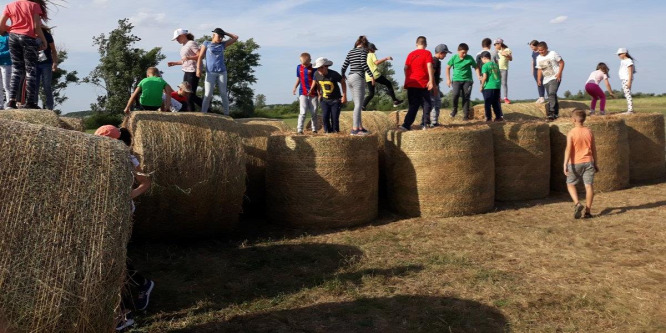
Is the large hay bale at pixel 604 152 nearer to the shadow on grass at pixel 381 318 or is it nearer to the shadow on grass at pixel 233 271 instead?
the shadow on grass at pixel 233 271

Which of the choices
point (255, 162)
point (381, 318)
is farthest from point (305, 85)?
point (381, 318)

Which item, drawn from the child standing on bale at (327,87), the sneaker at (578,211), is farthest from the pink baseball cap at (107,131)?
the sneaker at (578,211)

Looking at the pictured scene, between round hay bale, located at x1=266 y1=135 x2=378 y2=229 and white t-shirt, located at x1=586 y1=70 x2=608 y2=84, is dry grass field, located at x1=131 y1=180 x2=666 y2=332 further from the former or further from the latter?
white t-shirt, located at x1=586 y1=70 x2=608 y2=84

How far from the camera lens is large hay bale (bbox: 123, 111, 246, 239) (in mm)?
7262

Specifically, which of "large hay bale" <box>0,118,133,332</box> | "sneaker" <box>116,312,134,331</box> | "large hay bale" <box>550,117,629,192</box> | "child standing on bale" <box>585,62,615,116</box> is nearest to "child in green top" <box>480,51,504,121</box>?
"large hay bale" <box>550,117,629,192</box>

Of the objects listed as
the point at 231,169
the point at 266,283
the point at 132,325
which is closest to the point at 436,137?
the point at 231,169

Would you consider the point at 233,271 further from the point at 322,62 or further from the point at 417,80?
the point at 417,80

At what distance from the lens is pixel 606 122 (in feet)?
35.5

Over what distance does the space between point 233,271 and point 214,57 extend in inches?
213

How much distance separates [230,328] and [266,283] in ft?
4.30

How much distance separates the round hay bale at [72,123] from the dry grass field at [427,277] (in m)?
1.82

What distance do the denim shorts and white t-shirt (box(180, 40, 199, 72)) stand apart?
7.44 m

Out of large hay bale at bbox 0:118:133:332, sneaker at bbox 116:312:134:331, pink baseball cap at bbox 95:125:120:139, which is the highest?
pink baseball cap at bbox 95:125:120:139

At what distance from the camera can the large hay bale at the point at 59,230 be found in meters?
3.73
